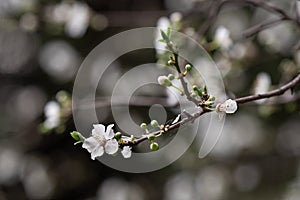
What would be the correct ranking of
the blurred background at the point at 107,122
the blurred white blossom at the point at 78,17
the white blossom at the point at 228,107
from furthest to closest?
the blurred background at the point at 107,122
the blurred white blossom at the point at 78,17
the white blossom at the point at 228,107

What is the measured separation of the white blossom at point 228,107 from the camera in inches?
29.3

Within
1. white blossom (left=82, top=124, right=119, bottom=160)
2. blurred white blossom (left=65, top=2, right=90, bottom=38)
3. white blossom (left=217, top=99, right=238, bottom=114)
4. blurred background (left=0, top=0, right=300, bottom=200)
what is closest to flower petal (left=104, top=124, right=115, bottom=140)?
white blossom (left=82, top=124, right=119, bottom=160)

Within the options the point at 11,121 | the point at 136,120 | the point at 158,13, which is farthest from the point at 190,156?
the point at 11,121

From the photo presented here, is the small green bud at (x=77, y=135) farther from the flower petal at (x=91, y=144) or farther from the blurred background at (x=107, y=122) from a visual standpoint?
the blurred background at (x=107, y=122)

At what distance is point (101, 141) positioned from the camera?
0.75 meters

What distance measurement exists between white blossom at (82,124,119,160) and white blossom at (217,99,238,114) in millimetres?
159

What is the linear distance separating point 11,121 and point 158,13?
95 cm

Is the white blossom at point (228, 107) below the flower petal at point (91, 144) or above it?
above

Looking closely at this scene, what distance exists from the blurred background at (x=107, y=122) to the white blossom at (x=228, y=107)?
4.63ft

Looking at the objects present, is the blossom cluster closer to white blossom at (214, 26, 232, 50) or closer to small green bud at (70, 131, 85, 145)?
small green bud at (70, 131, 85, 145)

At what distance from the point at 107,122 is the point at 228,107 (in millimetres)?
1485

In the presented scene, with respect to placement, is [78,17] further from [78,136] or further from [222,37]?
[78,136]

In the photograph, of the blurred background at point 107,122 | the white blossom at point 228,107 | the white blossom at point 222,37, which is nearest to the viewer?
the white blossom at point 228,107

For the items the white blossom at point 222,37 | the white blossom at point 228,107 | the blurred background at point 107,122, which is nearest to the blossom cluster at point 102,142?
the white blossom at point 228,107
